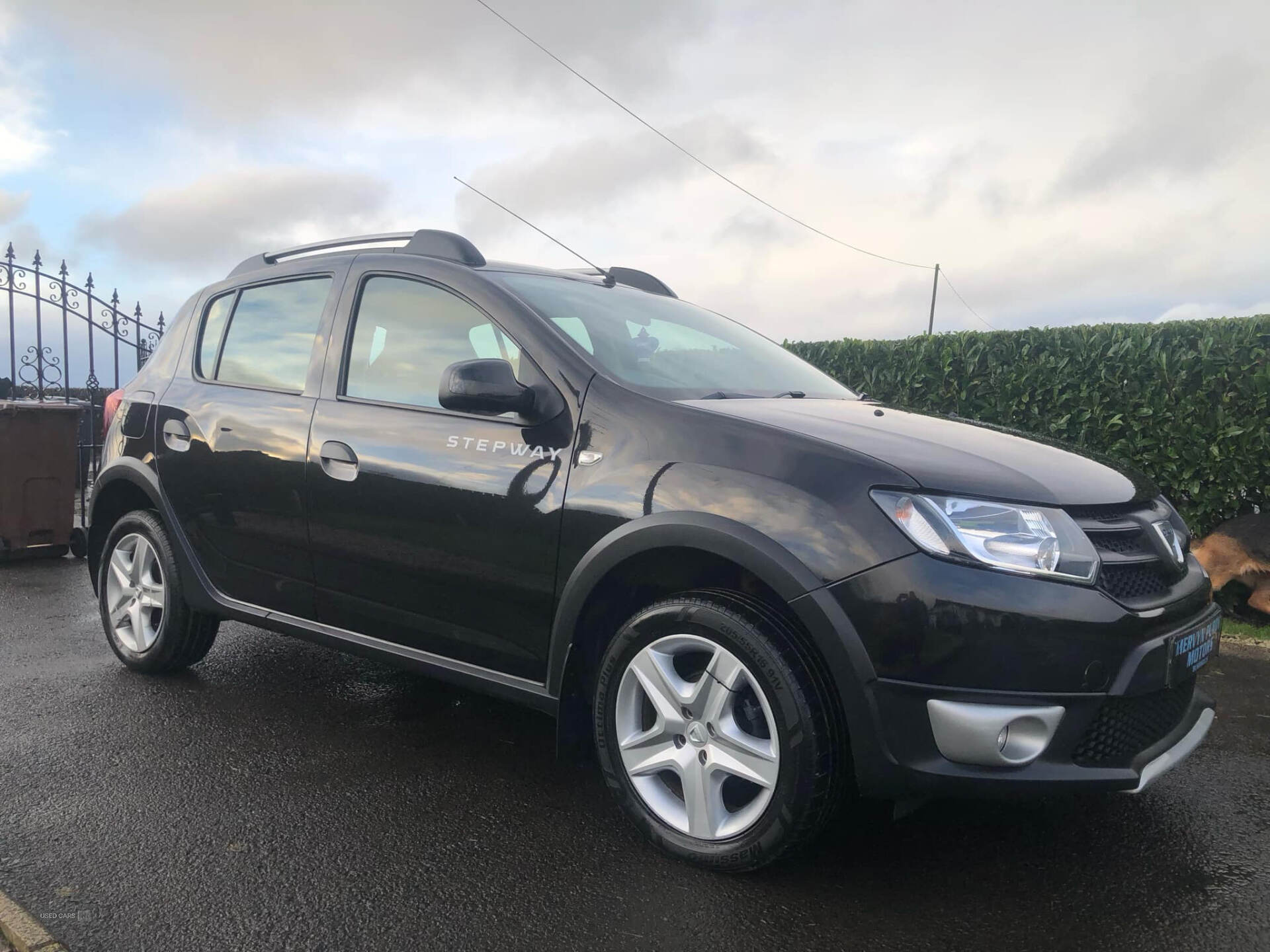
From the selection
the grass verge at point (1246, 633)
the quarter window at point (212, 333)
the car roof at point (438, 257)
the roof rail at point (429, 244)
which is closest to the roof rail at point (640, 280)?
the car roof at point (438, 257)

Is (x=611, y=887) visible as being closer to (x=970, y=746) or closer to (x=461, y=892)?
(x=461, y=892)

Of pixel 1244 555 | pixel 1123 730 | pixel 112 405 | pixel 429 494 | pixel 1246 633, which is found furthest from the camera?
pixel 1244 555

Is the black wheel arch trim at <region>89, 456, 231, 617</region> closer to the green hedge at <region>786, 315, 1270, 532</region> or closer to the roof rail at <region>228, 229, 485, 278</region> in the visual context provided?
the roof rail at <region>228, 229, 485, 278</region>

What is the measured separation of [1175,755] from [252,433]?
3170 mm

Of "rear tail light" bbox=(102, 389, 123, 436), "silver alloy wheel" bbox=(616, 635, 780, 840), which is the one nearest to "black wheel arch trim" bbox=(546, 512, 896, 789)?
"silver alloy wheel" bbox=(616, 635, 780, 840)

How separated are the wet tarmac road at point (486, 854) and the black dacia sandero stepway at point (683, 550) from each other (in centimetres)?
26

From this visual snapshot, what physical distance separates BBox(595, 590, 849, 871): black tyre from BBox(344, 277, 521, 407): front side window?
41.5 inches

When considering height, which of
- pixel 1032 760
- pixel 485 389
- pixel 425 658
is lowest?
Answer: pixel 425 658

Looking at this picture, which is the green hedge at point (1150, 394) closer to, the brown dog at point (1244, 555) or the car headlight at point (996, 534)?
the brown dog at point (1244, 555)

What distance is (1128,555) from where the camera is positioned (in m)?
2.40

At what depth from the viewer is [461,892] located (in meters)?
2.41

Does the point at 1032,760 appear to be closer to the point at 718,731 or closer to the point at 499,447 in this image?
the point at 718,731

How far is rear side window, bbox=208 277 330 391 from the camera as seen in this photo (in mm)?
3600

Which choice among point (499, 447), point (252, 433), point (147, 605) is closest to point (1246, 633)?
point (499, 447)
